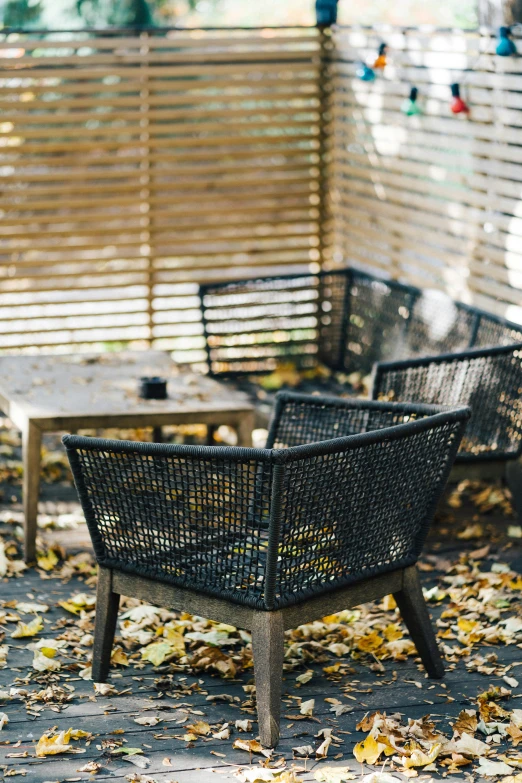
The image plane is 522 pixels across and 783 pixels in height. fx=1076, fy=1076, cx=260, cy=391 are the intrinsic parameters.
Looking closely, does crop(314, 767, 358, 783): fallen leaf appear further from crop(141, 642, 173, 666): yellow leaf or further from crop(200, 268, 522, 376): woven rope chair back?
crop(200, 268, 522, 376): woven rope chair back

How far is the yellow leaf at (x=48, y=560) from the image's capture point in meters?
4.43

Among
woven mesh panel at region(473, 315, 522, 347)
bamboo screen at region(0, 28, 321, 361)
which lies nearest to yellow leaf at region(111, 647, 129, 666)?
woven mesh panel at region(473, 315, 522, 347)

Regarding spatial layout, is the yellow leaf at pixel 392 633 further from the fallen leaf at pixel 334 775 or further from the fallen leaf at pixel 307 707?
the fallen leaf at pixel 334 775

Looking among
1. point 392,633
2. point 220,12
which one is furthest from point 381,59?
point 220,12

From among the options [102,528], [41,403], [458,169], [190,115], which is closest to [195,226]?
[190,115]

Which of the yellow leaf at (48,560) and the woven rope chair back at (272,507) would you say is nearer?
the woven rope chair back at (272,507)

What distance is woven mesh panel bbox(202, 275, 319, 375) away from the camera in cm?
594

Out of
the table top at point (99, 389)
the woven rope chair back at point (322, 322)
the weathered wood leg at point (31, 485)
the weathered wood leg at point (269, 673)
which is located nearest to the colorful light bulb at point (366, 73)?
the woven rope chair back at point (322, 322)

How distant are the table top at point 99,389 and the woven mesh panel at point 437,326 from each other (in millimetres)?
938

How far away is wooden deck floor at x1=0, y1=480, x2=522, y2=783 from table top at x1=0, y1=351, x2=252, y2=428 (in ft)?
3.14

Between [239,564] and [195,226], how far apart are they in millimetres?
3986

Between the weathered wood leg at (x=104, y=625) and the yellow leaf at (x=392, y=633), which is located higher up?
the weathered wood leg at (x=104, y=625)

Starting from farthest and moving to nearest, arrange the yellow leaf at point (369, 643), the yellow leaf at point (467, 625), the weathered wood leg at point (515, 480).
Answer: the weathered wood leg at point (515, 480), the yellow leaf at point (467, 625), the yellow leaf at point (369, 643)

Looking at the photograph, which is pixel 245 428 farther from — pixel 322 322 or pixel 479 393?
pixel 322 322
